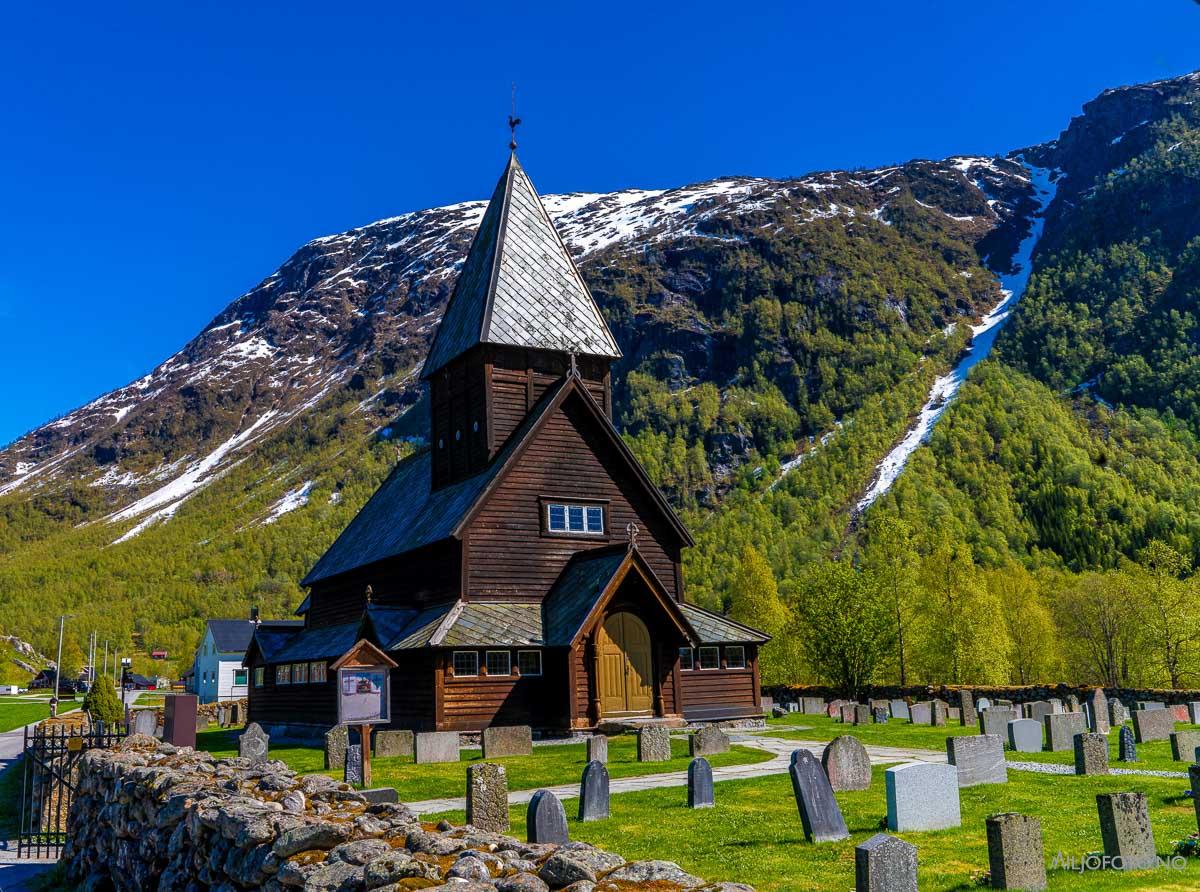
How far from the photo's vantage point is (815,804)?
12469 mm

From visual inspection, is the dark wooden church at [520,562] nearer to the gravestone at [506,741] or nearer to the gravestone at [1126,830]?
the gravestone at [506,741]

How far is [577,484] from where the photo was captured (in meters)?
33.1

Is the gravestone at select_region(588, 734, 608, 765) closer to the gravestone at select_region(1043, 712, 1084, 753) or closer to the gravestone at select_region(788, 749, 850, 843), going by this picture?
the gravestone at select_region(788, 749, 850, 843)

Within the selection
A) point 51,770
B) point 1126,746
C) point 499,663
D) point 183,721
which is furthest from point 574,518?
point 51,770

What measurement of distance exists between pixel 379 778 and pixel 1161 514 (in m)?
132

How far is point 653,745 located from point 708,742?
63.8 inches

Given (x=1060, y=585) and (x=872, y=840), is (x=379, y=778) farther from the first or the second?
(x=1060, y=585)

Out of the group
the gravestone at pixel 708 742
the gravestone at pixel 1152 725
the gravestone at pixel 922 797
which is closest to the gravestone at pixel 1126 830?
the gravestone at pixel 922 797

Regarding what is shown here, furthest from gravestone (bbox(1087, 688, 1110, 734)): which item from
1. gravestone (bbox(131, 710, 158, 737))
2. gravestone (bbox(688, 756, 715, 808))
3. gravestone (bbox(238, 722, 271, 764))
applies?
gravestone (bbox(131, 710, 158, 737))

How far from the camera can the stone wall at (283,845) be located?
6293mm

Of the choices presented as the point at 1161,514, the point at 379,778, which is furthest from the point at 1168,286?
the point at 379,778

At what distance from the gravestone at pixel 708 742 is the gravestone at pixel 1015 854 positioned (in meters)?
14.2

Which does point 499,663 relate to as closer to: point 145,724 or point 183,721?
point 145,724

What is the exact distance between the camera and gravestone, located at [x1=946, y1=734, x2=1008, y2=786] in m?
16.7
